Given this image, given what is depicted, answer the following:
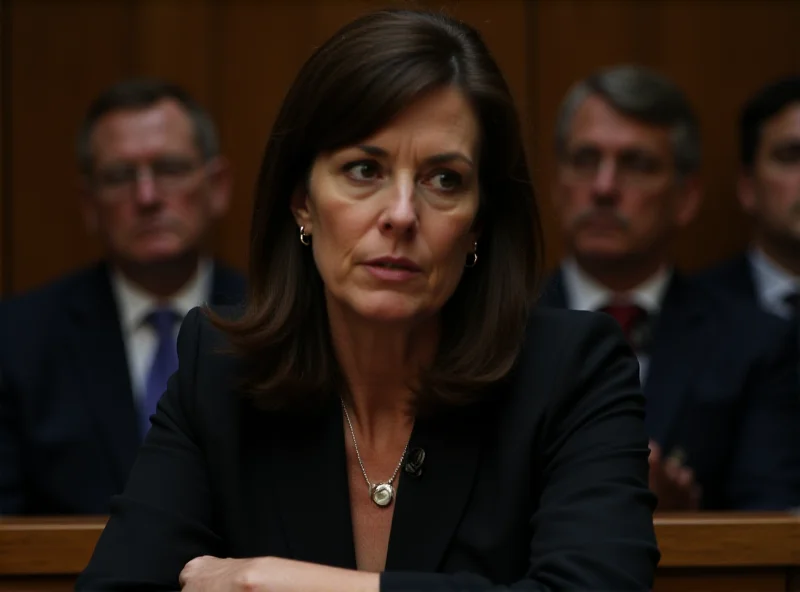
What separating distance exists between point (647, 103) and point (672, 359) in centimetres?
78

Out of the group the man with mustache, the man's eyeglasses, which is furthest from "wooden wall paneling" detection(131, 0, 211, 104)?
the man with mustache

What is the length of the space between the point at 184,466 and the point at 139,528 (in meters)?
0.13

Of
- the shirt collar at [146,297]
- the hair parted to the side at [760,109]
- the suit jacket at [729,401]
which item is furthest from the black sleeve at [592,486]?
the hair parted to the side at [760,109]

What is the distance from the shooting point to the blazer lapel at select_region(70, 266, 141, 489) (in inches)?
124

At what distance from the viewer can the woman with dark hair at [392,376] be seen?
1.82 m

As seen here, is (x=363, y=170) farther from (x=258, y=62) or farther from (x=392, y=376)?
(x=258, y=62)

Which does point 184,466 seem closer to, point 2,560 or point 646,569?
point 2,560

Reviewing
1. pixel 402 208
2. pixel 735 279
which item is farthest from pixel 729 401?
pixel 402 208

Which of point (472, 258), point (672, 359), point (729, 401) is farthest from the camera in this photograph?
point (672, 359)

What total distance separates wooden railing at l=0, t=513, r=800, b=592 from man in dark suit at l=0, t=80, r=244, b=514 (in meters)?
0.94

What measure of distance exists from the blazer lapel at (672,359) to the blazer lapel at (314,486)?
4.30 ft

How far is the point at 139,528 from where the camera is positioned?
1.82m

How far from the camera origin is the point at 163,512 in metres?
1.84

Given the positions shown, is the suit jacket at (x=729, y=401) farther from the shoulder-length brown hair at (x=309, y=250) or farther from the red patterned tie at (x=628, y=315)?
the shoulder-length brown hair at (x=309, y=250)
